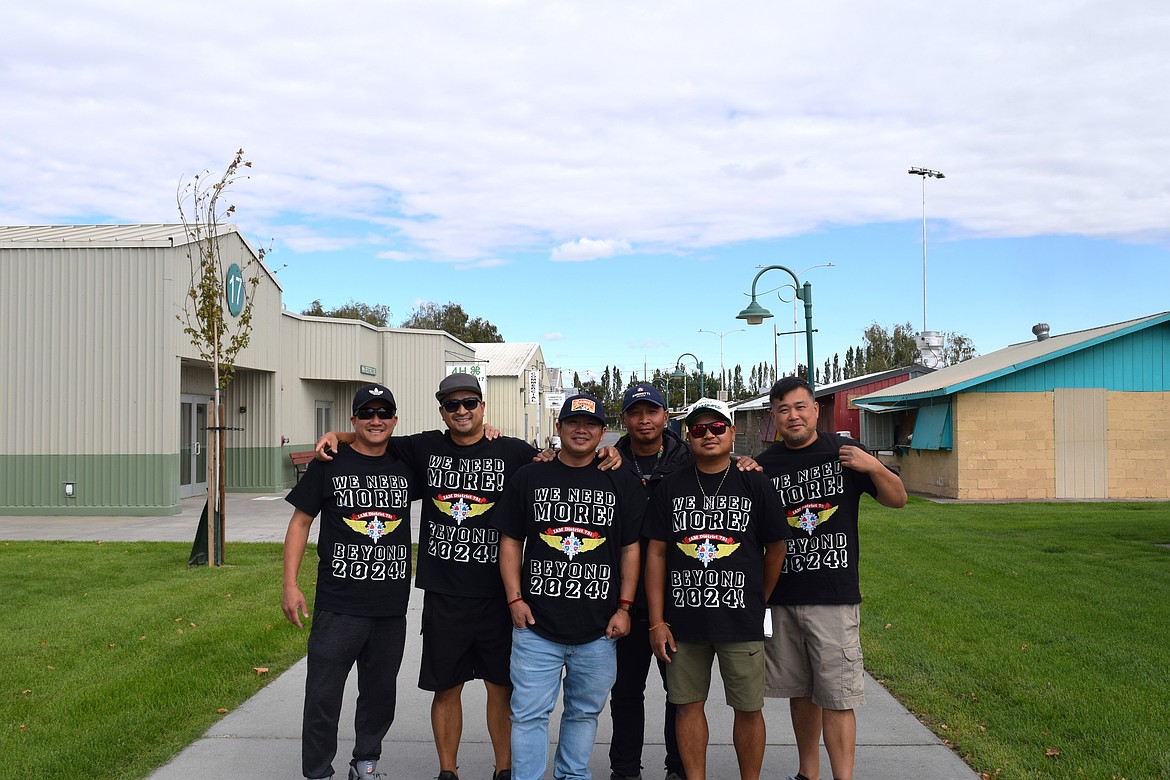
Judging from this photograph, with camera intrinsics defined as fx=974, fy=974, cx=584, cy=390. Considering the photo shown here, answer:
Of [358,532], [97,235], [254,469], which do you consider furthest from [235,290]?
[358,532]

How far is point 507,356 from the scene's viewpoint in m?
57.2

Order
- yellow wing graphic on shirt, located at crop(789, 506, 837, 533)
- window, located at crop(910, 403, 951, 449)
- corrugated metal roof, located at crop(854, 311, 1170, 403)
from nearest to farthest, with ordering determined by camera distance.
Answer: yellow wing graphic on shirt, located at crop(789, 506, 837, 533), corrugated metal roof, located at crop(854, 311, 1170, 403), window, located at crop(910, 403, 951, 449)

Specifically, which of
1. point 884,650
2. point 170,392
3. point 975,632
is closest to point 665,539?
point 884,650

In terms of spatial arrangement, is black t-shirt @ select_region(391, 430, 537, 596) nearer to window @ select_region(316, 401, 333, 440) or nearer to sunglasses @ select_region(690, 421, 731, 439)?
sunglasses @ select_region(690, 421, 731, 439)

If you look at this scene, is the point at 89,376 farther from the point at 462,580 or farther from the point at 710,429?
the point at 710,429

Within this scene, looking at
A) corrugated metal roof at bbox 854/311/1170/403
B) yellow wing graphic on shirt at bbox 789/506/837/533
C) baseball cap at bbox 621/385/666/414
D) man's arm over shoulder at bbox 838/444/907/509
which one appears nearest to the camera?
man's arm over shoulder at bbox 838/444/907/509

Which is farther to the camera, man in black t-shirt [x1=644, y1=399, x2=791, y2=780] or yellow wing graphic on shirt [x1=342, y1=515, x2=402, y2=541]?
yellow wing graphic on shirt [x1=342, y1=515, x2=402, y2=541]

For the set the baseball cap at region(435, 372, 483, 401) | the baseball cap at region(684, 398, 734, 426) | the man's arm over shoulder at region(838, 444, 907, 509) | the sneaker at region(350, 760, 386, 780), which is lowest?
the sneaker at region(350, 760, 386, 780)

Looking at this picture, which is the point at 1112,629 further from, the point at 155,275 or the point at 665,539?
the point at 155,275

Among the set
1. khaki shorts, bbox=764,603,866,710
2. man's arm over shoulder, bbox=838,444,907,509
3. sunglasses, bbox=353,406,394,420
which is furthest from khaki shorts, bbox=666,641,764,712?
sunglasses, bbox=353,406,394,420

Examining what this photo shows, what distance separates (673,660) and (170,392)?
14.2 m

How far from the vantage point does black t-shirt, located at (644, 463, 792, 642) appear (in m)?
3.93

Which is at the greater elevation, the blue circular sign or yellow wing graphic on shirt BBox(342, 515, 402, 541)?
the blue circular sign

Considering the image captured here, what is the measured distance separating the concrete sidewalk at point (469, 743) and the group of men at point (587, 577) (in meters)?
0.35
